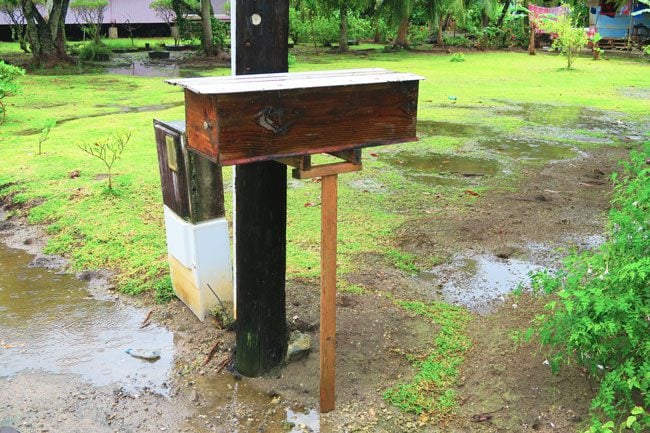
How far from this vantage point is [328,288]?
2969 mm

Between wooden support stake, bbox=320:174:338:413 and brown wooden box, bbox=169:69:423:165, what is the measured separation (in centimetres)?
27

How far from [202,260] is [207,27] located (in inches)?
741

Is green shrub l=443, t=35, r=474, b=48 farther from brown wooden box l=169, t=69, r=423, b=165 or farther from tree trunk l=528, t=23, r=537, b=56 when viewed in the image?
brown wooden box l=169, t=69, r=423, b=165

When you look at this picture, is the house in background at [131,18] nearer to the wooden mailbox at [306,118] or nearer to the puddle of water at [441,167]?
the puddle of water at [441,167]

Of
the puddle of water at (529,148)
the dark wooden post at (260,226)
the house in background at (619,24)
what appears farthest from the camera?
the house in background at (619,24)

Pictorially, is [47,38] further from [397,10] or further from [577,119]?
[577,119]

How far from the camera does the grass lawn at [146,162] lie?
5.16m

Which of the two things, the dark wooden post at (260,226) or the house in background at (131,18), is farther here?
the house in background at (131,18)

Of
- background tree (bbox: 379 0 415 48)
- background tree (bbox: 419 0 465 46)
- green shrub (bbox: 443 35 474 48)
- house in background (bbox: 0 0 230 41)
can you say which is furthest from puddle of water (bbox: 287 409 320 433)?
house in background (bbox: 0 0 230 41)

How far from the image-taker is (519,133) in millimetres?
9656

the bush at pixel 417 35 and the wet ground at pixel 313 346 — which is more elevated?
the bush at pixel 417 35

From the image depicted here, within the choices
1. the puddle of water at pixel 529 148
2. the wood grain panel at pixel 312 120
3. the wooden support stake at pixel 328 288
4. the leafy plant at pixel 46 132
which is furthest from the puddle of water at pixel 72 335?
the puddle of water at pixel 529 148

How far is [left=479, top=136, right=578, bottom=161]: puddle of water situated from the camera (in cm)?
825

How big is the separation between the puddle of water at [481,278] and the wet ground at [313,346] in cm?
1
